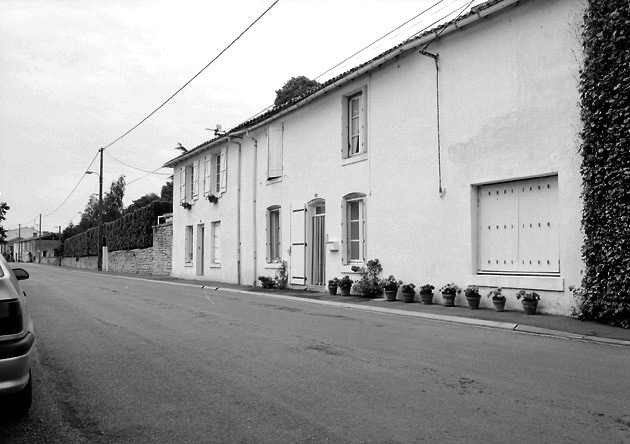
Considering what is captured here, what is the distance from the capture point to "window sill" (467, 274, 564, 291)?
10152 millimetres

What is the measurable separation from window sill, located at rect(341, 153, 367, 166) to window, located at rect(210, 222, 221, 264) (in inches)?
379

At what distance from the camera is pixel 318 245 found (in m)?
17.2

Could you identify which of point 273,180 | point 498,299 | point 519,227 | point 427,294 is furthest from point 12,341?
point 273,180

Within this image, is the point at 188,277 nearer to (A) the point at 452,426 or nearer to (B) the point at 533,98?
(B) the point at 533,98

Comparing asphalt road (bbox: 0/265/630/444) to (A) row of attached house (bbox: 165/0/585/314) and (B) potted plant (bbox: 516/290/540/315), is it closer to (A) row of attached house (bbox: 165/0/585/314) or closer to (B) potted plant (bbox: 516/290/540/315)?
(B) potted plant (bbox: 516/290/540/315)

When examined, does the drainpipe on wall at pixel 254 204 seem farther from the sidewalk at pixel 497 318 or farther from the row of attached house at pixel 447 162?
the sidewalk at pixel 497 318

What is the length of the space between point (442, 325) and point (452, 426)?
5590mm

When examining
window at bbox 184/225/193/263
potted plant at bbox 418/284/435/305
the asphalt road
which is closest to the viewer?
the asphalt road

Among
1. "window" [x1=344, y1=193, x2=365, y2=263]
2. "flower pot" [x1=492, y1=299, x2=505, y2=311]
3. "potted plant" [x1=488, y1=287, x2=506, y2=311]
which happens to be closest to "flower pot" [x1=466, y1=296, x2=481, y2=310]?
"potted plant" [x1=488, y1=287, x2=506, y2=311]

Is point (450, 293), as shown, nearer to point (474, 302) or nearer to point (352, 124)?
point (474, 302)

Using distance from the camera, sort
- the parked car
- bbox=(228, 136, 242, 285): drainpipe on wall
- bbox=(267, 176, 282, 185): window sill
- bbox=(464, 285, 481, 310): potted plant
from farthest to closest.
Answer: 1. bbox=(228, 136, 242, 285): drainpipe on wall
2. bbox=(267, 176, 282, 185): window sill
3. bbox=(464, 285, 481, 310): potted plant
4. the parked car

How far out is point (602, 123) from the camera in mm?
9195

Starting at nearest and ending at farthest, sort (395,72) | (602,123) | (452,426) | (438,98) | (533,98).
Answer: (452,426) < (602,123) < (533,98) < (438,98) < (395,72)

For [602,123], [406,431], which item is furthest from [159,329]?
[602,123]
